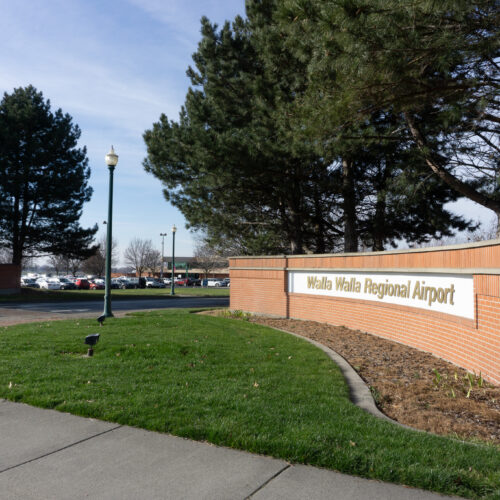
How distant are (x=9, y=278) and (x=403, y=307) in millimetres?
28396

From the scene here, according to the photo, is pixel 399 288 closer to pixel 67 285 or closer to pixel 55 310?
pixel 55 310

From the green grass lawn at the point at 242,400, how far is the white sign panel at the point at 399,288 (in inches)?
89.7

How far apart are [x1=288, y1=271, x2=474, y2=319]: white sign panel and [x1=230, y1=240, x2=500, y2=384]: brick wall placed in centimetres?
14

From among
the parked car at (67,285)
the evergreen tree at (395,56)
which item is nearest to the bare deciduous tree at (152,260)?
the parked car at (67,285)

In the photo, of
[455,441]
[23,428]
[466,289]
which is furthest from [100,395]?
[466,289]

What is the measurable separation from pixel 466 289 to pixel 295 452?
480 centimetres

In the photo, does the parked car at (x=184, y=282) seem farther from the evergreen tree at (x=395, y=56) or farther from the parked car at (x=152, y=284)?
the evergreen tree at (x=395, y=56)

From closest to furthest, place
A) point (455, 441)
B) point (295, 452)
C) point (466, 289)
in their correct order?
point (295, 452)
point (455, 441)
point (466, 289)

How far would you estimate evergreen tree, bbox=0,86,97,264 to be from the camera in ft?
98.3

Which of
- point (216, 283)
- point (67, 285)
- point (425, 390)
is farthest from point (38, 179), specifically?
point (216, 283)

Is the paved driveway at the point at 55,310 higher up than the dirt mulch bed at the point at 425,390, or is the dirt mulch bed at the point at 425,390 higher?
the paved driveway at the point at 55,310

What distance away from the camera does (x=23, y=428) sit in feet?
14.3

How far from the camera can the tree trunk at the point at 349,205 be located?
1583 centimetres

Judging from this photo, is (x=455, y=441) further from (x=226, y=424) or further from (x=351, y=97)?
(x=351, y=97)
